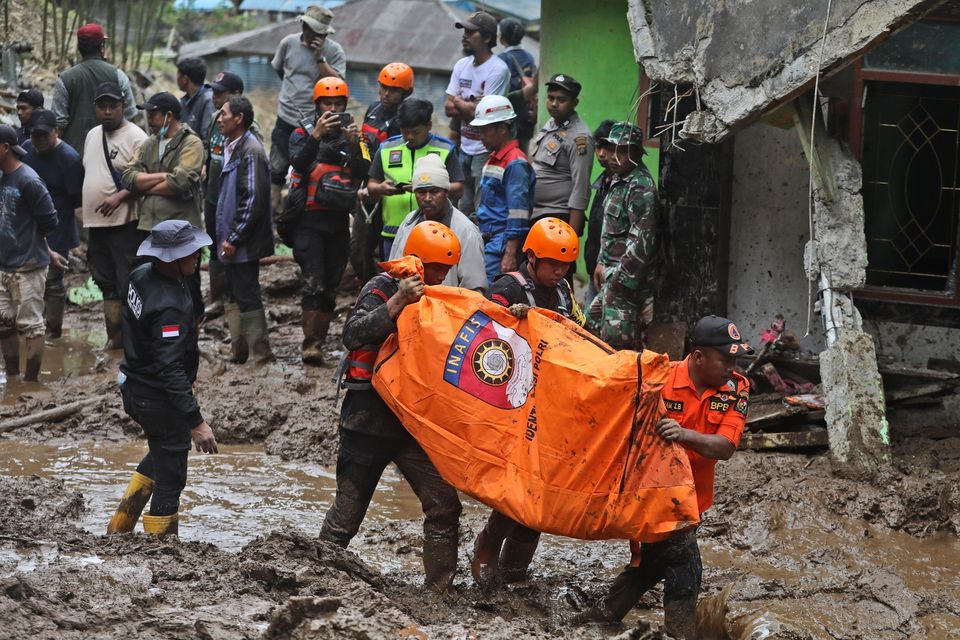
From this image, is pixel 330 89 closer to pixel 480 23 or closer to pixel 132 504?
pixel 480 23

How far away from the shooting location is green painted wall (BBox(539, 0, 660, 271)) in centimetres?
1137

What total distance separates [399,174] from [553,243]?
10.7 feet

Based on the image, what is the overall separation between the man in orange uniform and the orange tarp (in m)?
0.18

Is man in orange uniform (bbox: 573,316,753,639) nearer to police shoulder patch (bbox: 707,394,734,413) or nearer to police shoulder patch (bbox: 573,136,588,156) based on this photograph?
police shoulder patch (bbox: 707,394,734,413)

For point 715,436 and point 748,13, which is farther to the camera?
point 748,13

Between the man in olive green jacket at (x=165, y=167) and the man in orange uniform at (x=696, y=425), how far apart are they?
5.90m

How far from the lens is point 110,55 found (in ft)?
56.6

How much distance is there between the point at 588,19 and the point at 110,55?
871cm

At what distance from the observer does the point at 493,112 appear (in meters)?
8.93

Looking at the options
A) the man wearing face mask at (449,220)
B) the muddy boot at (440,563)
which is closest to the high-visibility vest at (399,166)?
the man wearing face mask at (449,220)

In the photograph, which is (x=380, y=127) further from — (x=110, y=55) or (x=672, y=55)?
(x=110, y=55)

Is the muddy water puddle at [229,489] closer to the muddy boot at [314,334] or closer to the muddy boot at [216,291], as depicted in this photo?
the muddy boot at [314,334]

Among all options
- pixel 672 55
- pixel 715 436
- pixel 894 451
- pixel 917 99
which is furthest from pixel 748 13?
pixel 715 436

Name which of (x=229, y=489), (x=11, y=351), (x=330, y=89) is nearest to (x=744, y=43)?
(x=330, y=89)
